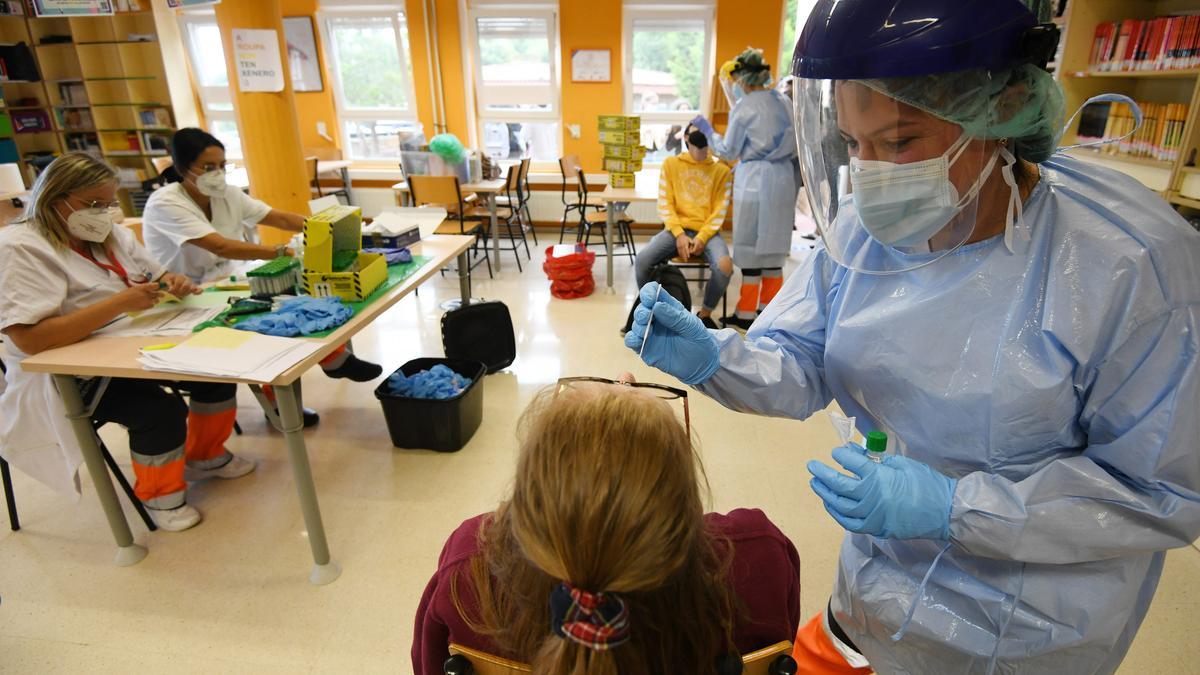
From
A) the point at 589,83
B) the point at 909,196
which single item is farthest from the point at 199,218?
the point at 589,83

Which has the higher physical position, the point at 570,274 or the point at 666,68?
the point at 666,68

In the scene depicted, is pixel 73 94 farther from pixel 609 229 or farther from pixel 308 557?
pixel 308 557

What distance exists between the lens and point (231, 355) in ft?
5.51

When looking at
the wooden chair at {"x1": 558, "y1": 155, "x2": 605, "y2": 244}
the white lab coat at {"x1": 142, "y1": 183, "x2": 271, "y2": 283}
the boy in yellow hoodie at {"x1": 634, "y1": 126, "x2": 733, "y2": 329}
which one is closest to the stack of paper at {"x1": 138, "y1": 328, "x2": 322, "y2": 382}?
the white lab coat at {"x1": 142, "y1": 183, "x2": 271, "y2": 283}

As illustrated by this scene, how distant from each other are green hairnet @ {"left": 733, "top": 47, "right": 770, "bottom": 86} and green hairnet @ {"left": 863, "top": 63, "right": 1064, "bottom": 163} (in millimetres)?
3046

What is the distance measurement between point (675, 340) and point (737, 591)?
0.39 meters

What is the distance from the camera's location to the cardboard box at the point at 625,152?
4633mm

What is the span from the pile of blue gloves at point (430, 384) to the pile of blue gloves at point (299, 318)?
0.62m

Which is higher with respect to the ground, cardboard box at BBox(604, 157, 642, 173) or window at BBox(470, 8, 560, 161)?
window at BBox(470, 8, 560, 161)

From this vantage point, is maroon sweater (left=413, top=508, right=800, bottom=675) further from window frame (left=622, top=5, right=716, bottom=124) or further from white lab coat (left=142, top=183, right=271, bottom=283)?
window frame (left=622, top=5, right=716, bottom=124)

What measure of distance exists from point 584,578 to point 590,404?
0.63 feet

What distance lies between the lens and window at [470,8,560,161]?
5.98 metres

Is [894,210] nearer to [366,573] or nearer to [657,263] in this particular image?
[366,573]

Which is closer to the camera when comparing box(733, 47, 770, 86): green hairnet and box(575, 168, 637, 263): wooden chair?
box(733, 47, 770, 86): green hairnet
